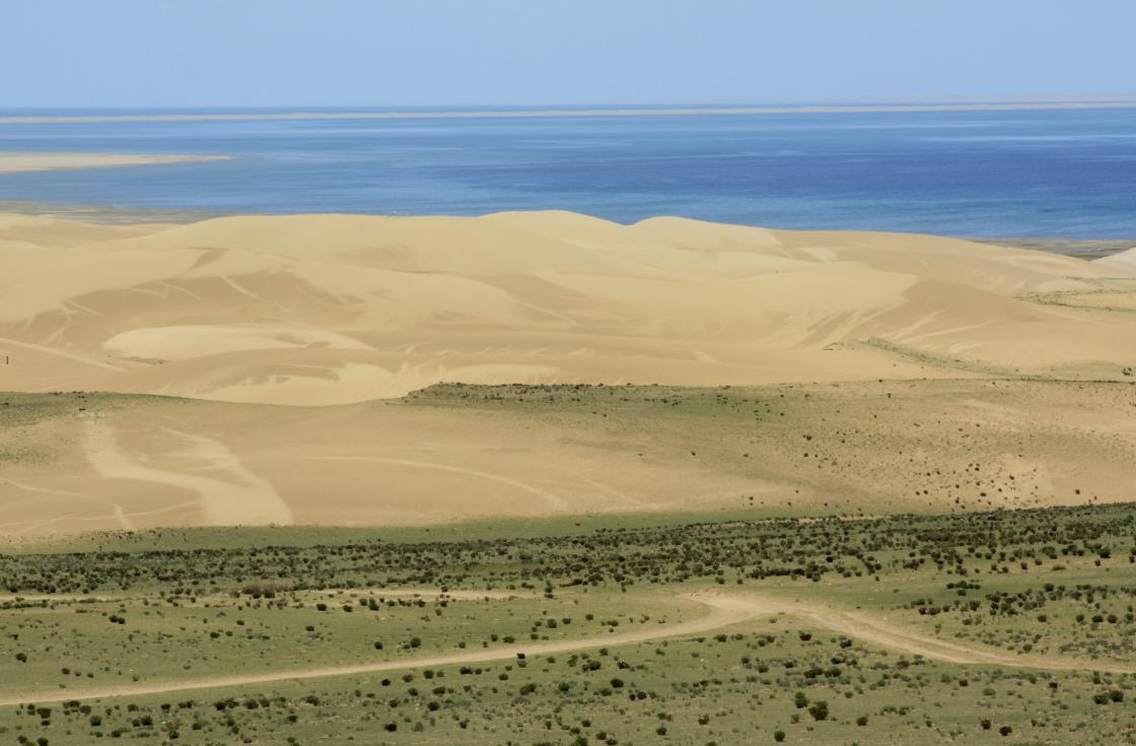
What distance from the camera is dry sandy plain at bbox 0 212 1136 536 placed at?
39469 millimetres

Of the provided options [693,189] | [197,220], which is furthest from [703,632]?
[693,189]

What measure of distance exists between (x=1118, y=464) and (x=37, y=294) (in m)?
44.2

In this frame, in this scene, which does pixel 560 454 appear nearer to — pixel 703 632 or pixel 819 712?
pixel 703 632

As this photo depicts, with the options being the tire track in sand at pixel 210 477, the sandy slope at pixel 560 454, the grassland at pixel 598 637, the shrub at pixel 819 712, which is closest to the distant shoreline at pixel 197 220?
the sandy slope at pixel 560 454

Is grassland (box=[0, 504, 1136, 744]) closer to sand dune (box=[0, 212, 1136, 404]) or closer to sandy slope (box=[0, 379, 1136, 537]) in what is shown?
sandy slope (box=[0, 379, 1136, 537])

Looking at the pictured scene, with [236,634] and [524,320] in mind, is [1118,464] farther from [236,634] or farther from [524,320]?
[524,320]

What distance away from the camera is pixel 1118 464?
40.9 meters

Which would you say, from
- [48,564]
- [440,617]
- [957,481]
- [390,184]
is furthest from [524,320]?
[390,184]

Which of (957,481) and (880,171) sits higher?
(880,171)

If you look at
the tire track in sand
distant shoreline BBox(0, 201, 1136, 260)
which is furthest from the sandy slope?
distant shoreline BBox(0, 201, 1136, 260)

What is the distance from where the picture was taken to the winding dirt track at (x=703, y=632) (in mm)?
21812

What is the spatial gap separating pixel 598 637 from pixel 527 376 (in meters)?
29.3

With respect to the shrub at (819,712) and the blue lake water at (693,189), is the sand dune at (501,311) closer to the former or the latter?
the blue lake water at (693,189)

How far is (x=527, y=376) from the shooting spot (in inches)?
2117
